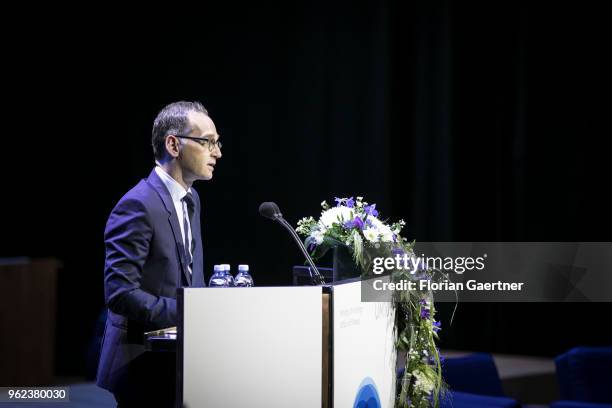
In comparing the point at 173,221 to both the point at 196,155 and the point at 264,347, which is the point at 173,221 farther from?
the point at 264,347

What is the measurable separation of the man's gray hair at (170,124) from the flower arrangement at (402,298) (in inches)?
21.0

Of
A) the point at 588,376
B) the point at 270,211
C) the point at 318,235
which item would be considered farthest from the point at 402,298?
the point at 588,376

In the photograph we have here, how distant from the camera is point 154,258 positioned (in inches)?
103

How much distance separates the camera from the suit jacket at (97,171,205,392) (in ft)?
7.99

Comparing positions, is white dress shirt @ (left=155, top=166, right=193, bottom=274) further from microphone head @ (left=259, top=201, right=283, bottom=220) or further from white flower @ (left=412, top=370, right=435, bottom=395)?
white flower @ (left=412, top=370, right=435, bottom=395)

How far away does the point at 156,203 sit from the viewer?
2.66m

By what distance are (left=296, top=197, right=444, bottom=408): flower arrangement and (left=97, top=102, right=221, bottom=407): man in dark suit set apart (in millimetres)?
413

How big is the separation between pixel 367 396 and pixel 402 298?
0.44 meters

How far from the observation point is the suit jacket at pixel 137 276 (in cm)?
244

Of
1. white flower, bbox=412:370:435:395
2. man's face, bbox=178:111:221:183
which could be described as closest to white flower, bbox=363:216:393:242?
white flower, bbox=412:370:435:395

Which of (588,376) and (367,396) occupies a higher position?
A: (367,396)

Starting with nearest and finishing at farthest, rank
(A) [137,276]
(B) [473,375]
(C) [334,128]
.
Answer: (A) [137,276] < (B) [473,375] < (C) [334,128]

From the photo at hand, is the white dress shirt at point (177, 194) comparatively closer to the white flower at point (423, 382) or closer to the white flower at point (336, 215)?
the white flower at point (336, 215)

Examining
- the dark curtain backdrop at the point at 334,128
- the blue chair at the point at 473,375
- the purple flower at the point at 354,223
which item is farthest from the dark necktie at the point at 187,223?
the dark curtain backdrop at the point at 334,128
